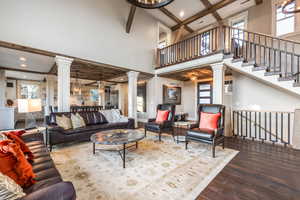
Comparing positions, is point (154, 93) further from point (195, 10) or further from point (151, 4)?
point (195, 10)

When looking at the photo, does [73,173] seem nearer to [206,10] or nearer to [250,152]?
[250,152]

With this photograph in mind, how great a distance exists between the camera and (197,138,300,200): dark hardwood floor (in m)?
1.62

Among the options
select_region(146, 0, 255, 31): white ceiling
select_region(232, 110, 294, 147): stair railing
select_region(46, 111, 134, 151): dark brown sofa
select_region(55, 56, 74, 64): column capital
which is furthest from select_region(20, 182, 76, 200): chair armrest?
select_region(146, 0, 255, 31): white ceiling

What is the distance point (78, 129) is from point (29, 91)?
23.1 ft

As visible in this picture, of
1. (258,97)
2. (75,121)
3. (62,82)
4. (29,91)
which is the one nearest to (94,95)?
(29,91)

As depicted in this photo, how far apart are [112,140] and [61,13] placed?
3.93 metres

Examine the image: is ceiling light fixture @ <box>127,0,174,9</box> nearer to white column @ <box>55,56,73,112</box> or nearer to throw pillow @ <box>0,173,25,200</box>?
white column @ <box>55,56,73,112</box>

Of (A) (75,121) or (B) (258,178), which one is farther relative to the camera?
(A) (75,121)

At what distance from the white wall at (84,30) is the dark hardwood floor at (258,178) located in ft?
15.1

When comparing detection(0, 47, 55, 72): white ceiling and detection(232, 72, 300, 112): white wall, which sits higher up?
detection(0, 47, 55, 72): white ceiling

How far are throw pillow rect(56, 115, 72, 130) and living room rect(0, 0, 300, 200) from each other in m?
0.03

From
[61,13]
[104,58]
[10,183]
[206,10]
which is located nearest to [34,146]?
[10,183]

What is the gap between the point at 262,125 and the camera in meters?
4.31

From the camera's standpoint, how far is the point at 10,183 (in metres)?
0.81
